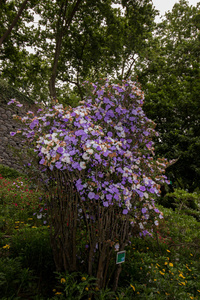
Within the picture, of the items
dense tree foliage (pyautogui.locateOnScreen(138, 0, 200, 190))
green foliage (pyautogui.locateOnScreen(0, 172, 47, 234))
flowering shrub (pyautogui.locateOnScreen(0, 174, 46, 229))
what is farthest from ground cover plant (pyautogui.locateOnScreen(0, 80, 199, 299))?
dense tree foliage (pyautogui.locateOnScreen(138, 0, 200, 190))

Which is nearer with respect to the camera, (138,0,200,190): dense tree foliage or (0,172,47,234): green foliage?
(0,172,47,234): green foliage

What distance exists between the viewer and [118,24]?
9930mm

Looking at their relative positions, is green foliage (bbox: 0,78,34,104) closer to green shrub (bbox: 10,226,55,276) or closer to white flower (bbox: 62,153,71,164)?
green shrub (bbox: 10,226,55,276)

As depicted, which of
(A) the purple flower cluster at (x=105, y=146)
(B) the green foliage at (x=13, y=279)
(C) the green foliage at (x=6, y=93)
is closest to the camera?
(A) the purple flower cluster at (x=105, y=146)

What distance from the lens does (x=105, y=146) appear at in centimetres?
189

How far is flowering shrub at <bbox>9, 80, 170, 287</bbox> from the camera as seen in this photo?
1.97 metres

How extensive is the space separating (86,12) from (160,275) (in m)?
11.0

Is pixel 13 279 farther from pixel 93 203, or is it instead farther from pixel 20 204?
pixel 20 204

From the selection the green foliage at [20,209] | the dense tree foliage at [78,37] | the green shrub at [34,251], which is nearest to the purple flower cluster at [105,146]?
the green shrub at [34,251]

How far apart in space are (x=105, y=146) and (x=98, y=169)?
0.36m

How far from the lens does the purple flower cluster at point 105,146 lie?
6.32 feet

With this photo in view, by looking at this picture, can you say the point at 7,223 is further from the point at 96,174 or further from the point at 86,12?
the point at 86,12

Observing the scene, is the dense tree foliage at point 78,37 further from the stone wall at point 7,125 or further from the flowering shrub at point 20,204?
the flowering shrub at point 20,204

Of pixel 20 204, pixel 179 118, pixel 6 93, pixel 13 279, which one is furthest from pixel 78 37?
pixel 13 279
